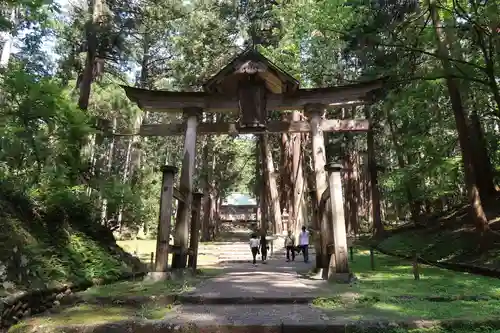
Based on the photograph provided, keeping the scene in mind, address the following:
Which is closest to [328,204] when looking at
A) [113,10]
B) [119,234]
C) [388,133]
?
[113,10]

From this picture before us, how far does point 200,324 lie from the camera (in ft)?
15.3

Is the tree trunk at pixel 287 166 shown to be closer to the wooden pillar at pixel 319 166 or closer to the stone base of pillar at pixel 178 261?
the wooden pillar at pixel 319 166

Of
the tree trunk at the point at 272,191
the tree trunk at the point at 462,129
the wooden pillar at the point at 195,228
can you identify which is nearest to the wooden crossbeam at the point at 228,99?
the wooden pillar at the point at 195,228

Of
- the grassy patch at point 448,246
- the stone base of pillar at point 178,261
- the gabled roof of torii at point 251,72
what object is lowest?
the stone base of pillar at point 178,261

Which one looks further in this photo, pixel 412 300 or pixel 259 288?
pixel 259 288

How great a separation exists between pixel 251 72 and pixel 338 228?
13.5 ft

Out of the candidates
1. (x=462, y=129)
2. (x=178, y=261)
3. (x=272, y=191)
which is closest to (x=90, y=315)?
(x=178, y=261)

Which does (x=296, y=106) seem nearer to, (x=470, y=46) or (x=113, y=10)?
(x=470, y=46)

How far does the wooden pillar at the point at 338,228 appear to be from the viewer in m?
7.95

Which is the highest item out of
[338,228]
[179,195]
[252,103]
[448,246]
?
[252,103]

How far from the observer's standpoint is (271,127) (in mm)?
10211

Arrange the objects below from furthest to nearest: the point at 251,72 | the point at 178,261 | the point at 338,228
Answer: the point at 251,72
the point at 178,261
the point at 338,228

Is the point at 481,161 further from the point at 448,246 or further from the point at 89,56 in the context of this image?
the point at 89,56

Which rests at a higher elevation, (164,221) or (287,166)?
(287,166)
